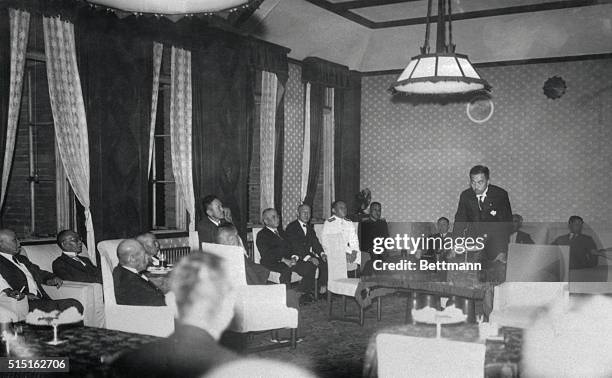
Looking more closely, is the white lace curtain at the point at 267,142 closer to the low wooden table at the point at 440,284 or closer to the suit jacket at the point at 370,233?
the suit jacket at the point at 370,233

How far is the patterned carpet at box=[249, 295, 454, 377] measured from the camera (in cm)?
539

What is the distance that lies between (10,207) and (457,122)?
287 inches

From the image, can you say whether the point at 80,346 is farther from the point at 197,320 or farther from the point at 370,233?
the point at 370,233

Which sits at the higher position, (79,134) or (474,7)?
(474,7)

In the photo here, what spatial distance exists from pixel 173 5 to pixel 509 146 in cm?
870

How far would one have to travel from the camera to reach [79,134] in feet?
21.8

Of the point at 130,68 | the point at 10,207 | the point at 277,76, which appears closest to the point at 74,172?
the point at 130,68

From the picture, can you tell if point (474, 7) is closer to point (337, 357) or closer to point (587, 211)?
point (587, 211)

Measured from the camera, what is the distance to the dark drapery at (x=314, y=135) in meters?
10.6

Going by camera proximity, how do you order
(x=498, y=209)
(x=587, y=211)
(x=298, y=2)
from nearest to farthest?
1. (x=498, y=209)
2. (x=298, y=2)
3. (x=587, y=211)

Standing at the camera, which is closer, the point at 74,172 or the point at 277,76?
the point at 74,172

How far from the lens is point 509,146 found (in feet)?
35.6

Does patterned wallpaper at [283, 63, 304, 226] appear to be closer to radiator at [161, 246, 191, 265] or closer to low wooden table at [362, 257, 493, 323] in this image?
radiator at [161, 246, 191, 265]

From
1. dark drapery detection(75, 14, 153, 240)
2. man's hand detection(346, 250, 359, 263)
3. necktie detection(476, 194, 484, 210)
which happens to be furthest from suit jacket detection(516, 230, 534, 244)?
dark drapery detection(75, 14, 153, 240)
